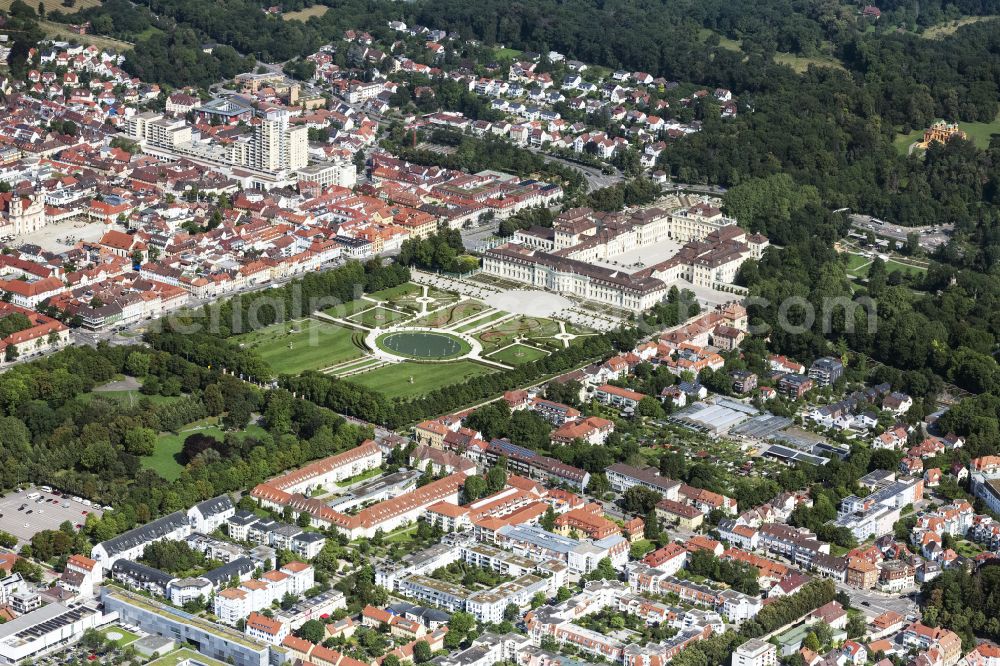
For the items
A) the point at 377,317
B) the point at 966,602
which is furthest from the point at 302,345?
the point at 966,602

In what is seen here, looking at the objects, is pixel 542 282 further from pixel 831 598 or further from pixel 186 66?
pixel 186 66

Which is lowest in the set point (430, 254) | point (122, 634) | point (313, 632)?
point (122, 634)

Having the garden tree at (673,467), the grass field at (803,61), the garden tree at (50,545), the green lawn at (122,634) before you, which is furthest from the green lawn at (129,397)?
the grass field at (803,61)

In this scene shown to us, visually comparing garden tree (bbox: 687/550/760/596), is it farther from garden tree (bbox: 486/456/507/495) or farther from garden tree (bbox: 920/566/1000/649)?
garden tree (bbox: 486/456/507/495)

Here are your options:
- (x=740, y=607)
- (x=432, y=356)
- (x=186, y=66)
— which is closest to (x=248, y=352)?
(x=432, y=356)

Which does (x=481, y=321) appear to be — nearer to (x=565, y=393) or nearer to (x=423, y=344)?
(x=423, y=344)

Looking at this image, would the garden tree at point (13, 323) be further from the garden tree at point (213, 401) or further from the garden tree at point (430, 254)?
the garden tree at point (430, 254)
